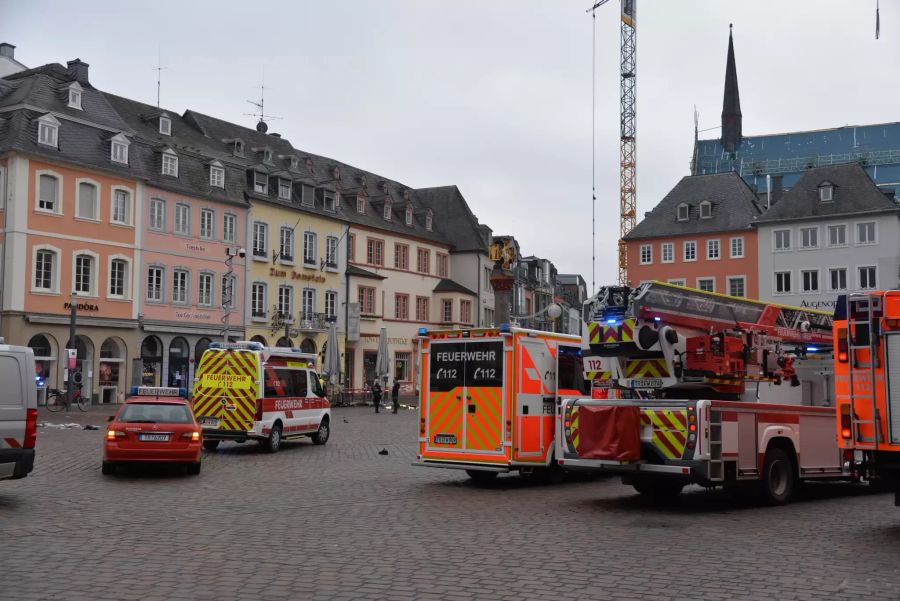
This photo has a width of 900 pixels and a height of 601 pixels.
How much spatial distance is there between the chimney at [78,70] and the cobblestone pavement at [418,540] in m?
35.0

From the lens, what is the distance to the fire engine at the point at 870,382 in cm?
1109

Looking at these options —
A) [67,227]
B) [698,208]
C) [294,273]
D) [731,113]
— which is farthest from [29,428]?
[731,113]

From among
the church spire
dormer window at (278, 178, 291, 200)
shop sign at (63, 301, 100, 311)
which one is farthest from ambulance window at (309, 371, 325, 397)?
the church spire

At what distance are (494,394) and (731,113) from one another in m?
105

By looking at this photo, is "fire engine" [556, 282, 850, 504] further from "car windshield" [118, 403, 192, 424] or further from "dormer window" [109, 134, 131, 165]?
"dormer window" [109, 134, 131, 165]

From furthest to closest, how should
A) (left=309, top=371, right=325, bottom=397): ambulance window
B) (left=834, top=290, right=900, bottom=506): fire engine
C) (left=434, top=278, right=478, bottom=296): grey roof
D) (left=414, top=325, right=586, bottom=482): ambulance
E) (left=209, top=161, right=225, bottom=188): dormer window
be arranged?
1. (left=434, top=278, right=478, bottom=296): grey roof
2. (left=209, top=161, right=225, bottom=188): dormer window
3. (left=309, top=371, right=325, bottom=397): ambulance window
4. (left=414, top=325, right=586, bottom=482): ambulance
5. (left=834, top=290, right=900, bottom=506): fire engine

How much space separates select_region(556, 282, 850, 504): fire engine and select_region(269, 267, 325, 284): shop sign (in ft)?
137

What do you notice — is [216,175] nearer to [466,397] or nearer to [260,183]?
[260,183]

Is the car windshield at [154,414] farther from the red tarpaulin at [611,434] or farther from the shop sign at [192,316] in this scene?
the shop sign at [192,316]

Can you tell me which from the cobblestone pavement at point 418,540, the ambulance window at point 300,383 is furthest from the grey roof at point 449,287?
the cobblestone pavement at point 418,540

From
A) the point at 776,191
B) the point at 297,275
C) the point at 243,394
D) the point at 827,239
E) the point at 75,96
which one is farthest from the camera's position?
the point at 776,191

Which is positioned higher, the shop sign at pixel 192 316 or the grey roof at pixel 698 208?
the grey roof at pixel 698 208

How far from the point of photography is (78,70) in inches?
1909

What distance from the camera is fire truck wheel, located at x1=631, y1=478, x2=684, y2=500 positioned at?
14.8m
